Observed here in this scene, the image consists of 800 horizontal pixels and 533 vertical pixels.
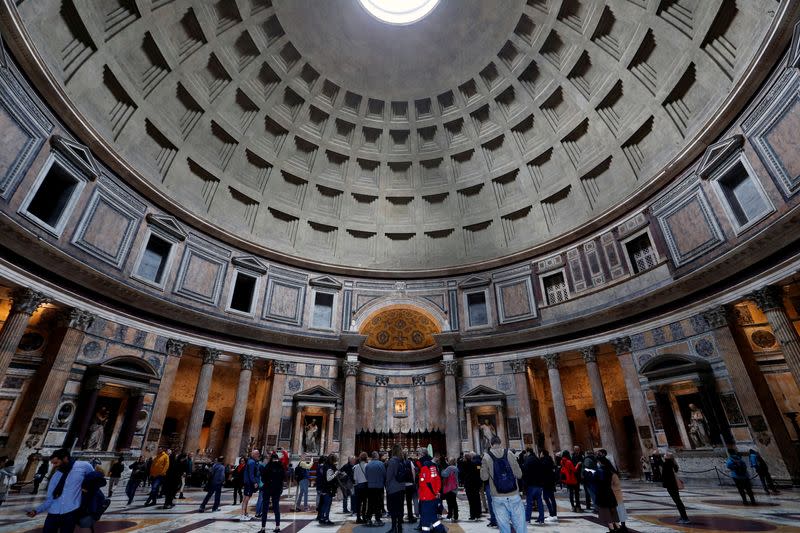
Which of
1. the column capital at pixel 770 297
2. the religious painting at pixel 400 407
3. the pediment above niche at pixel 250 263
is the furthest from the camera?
the religious painting at pixel 400 407

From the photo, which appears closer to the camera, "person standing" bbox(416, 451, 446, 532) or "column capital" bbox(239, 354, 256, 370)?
"person standing" bbox(416, 451, 446, 532)

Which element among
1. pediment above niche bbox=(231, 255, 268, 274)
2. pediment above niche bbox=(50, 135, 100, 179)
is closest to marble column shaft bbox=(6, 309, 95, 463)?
pediment above niche bbox=(50, 135, 100, 179)

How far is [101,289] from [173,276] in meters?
3.56

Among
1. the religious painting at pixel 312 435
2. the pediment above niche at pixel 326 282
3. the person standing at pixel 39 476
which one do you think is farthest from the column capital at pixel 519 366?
the person standing at pixel 39 476

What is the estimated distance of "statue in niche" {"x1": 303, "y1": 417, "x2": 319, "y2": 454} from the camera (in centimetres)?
1942

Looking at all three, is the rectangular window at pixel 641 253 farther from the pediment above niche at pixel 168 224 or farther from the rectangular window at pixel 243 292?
the pediment above niche at pixel 168 224

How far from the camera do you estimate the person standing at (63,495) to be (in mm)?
4422

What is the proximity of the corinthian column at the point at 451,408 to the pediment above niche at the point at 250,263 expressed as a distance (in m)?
11.9

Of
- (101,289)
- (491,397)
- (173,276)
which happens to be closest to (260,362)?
(173,276)

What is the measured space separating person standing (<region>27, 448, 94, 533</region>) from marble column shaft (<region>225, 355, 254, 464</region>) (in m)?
14.1

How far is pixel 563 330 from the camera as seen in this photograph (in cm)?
1956

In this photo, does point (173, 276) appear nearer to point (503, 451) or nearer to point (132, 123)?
point (132, 123)

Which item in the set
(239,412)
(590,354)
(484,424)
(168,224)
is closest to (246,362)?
(239,412)

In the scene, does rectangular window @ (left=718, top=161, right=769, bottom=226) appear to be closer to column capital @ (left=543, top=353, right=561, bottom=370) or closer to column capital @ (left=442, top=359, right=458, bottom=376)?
column capital @ (left=543, top=353, right=561, bottom=370)
